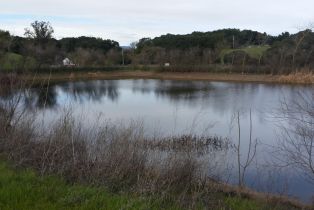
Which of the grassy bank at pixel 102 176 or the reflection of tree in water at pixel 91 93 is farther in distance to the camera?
the reflection of tree in water at pixel 91 93

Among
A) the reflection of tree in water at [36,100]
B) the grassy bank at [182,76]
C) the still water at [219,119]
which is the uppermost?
the reflection of tree in water at [36,100]

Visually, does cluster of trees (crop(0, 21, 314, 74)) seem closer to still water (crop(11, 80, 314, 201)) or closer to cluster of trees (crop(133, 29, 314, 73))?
cluster of trees (crop(133, 29, 314, 73))

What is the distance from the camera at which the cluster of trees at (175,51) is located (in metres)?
51.1

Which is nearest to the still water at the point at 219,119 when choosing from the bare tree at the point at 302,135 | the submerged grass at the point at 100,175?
the bare tree at the point at 302,135

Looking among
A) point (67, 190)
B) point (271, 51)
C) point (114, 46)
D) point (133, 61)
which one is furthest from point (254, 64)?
point (67, 190)

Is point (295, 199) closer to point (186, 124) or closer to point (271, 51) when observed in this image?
point (186, 124)

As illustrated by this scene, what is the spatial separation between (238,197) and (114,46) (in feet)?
233

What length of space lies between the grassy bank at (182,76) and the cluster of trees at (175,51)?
167 cm

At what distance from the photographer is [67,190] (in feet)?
17.5

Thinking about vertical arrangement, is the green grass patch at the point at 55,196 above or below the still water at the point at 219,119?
above

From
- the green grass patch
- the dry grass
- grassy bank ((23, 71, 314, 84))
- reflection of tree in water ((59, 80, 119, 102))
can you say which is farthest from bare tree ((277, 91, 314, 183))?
grassy bank ((23, 71, 314, 84))

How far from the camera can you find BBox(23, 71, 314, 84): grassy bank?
42188 millimetres

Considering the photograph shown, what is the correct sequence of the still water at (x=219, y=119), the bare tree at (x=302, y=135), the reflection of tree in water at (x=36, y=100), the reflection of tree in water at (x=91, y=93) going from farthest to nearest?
the reflection of tree in water at (x=91, y=93) < the reflection of tree in water at (x=36, y=100) < the still water at (x=219, y=119) < the bare tree at (x=302, y=135)

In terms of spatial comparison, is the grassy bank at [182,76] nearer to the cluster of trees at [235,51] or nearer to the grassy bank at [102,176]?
the cluster of trees at [235,51]
